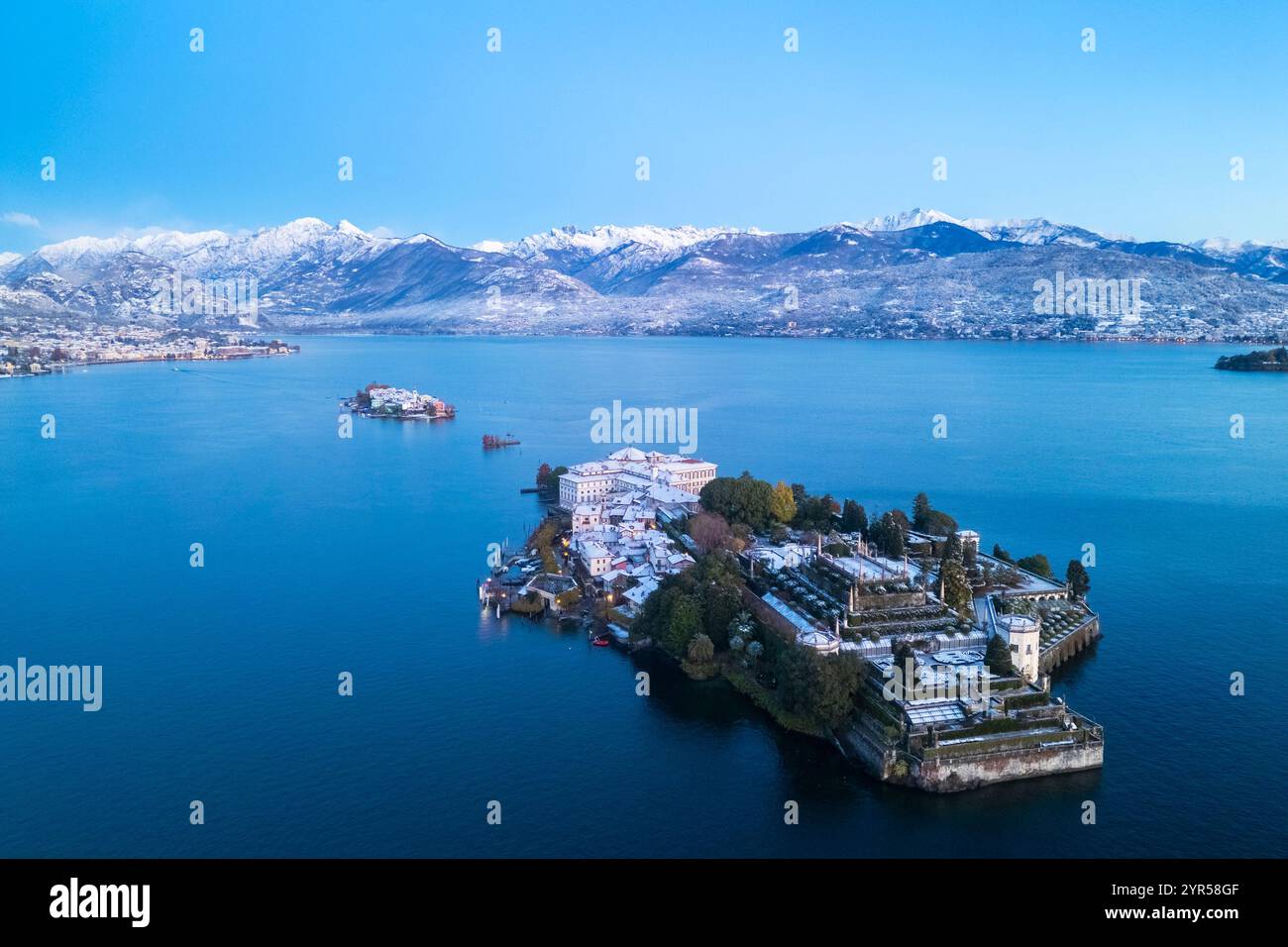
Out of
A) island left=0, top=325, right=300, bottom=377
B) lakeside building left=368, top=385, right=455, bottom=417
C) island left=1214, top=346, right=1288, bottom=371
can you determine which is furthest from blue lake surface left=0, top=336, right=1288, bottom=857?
island left=0, top=325, right=300, bottom=377

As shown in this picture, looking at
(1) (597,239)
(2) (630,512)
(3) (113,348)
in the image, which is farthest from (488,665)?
(1) (597,239)

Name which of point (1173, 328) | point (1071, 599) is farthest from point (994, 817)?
point (1173, 328)

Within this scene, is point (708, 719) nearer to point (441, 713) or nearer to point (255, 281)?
point (441, 713)

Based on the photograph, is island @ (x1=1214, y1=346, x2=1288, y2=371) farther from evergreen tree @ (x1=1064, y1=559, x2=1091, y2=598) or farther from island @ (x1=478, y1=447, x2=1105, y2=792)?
evergreen tree @ (x1=1064, y1=559, x2=1091, y2=598)

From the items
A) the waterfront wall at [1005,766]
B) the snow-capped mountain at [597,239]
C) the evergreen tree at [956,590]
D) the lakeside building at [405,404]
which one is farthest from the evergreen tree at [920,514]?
the snow-capped mountain at [597,239]

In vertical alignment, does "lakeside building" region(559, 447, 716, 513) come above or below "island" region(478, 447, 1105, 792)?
above

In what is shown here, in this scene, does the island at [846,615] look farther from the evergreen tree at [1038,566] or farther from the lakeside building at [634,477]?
the lakeside building at [634,477]
